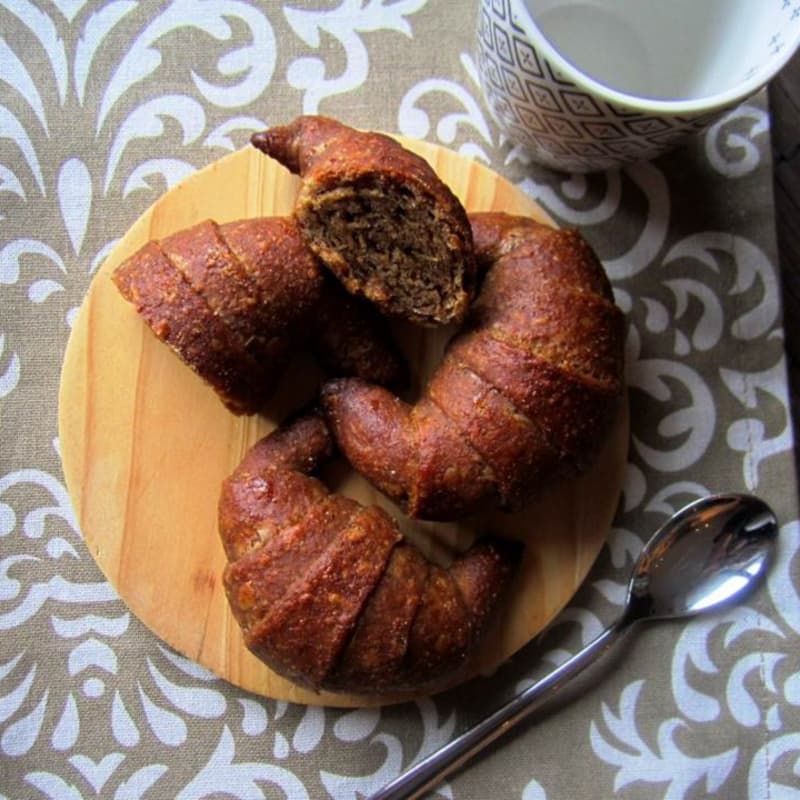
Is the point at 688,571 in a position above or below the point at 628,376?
below

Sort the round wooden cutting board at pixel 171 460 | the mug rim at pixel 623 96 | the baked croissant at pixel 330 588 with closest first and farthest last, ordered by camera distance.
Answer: the mug rim at pixel 623 96 → the baked croissant at pixel 330 588 → the round wooden cutting board at pixel 171 460

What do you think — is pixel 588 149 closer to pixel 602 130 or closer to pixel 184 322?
pixel 602 130

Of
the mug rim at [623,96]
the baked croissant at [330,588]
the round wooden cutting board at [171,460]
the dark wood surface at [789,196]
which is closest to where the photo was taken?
the mug rim at [623,96]

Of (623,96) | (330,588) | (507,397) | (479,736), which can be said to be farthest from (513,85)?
(479,736)

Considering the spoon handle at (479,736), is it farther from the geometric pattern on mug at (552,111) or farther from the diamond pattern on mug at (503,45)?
the diamond pattern on mug at (503,45)

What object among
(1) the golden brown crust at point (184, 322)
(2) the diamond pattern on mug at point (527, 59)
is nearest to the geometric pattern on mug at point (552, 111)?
(2) the diamond pattern on mug at point (527, 59)

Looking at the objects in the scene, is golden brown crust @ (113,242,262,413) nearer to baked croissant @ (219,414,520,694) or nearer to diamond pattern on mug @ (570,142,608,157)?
baked croissant @ (219,414,520,694)

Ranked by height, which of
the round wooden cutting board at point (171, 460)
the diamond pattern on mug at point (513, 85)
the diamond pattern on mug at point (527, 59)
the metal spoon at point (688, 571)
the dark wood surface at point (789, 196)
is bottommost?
the metal spoon at point (688, 571)
